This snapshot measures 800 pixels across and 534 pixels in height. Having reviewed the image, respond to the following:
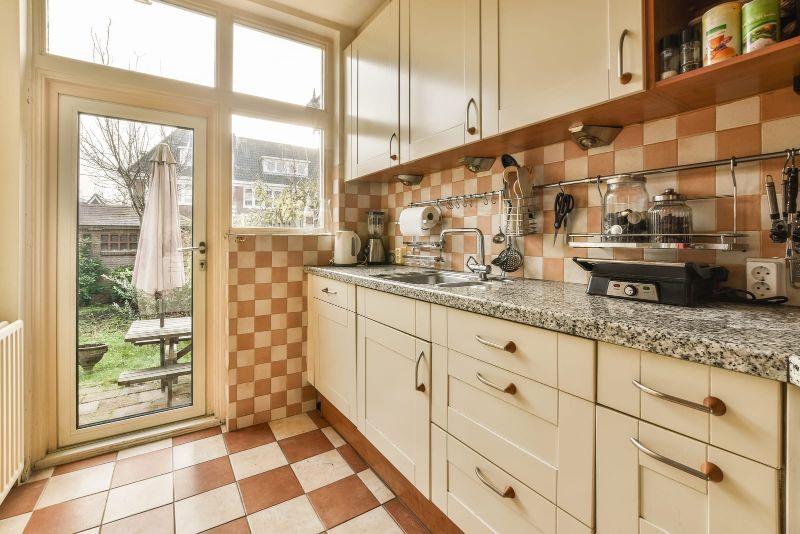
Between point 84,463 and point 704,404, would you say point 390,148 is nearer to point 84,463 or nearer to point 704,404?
point 704,404

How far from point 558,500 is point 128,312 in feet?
7.16

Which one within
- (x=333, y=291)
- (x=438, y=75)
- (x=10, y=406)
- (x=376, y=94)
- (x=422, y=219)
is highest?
(x=376, y=94)

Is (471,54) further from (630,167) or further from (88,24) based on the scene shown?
(88,24)

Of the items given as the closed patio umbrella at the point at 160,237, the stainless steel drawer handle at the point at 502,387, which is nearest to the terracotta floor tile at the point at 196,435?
the closed patio umbrella at the point at 160,237

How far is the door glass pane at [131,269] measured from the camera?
6.42 feet

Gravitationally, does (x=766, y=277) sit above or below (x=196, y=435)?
above

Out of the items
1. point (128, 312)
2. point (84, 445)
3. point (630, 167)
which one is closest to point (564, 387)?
point (630, 167)

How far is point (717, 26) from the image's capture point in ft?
3.09

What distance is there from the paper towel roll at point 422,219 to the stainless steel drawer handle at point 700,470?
150cm

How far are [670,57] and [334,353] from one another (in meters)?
1.79

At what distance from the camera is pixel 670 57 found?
1.01 meters

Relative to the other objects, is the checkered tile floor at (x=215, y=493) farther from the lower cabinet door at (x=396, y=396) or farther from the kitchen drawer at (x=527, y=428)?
the kitchen drawer at (x=527, y=428)

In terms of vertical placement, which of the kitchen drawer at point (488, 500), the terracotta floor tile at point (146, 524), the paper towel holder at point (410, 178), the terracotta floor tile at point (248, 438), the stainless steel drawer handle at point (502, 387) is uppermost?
the paper towel holder at point (410, 178)

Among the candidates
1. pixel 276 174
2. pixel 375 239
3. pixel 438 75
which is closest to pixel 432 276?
pixel 375 239
